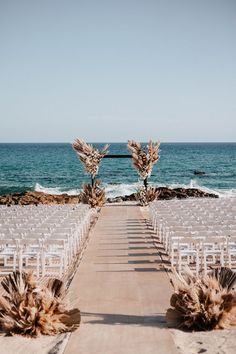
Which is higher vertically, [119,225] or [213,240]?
[213,240]

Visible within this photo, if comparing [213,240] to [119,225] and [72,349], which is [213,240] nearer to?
[72,349]

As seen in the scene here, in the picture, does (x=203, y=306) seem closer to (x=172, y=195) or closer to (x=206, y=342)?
(x=206, y=342)

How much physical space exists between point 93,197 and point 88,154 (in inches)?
104

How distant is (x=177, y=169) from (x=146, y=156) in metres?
57.4

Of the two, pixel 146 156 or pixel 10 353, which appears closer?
pixel 10 353

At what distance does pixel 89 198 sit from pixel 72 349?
18499mm

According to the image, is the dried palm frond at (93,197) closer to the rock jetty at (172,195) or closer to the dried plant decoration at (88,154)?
the dried plant decoration at (88,154)

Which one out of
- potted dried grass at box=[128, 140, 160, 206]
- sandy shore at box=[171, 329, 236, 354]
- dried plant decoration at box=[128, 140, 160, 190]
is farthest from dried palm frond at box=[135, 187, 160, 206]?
sandy shore at box=[171, 329, 236, 354]

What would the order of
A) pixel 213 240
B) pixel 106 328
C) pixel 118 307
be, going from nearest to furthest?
pixel 106 328 → pixel 118 307 → pixel 213 240

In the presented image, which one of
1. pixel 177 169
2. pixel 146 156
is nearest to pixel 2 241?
pixel 146 156

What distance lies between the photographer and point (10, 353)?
5.89 metres

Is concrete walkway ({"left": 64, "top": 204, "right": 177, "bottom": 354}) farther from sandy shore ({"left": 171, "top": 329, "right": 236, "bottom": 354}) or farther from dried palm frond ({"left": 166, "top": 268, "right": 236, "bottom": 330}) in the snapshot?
dried palm frond ({"left": 166, "top": 268, "right": 236, "bottom": 330})

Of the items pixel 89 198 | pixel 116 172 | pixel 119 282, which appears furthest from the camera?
pixel 116 172

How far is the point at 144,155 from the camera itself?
25.9 metres
